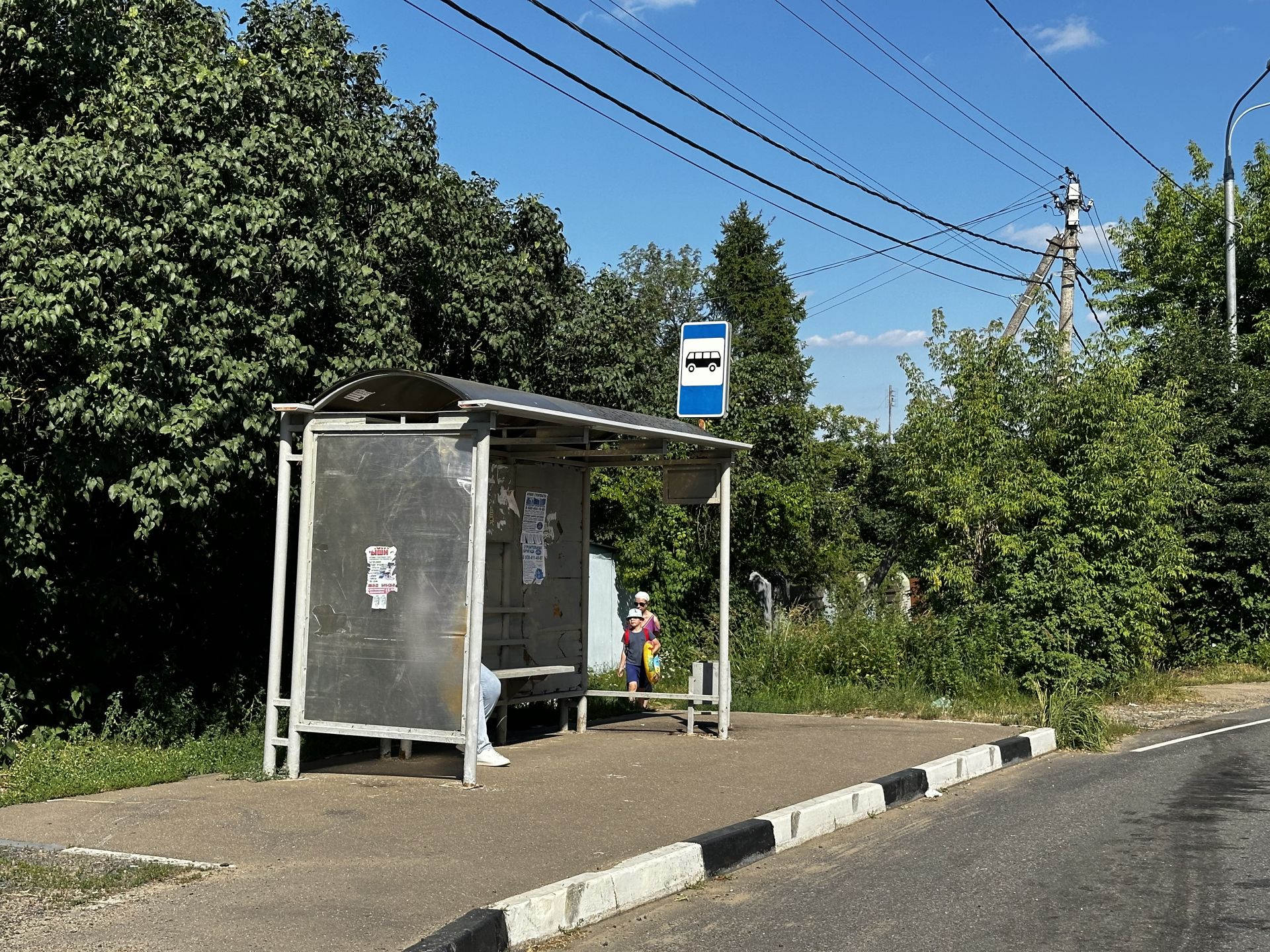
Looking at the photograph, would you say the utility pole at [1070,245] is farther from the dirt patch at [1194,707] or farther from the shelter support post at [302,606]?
the shelter support post at [302,606]

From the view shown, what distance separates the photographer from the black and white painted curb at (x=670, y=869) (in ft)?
17.8

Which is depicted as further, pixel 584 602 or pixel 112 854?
pixel 584 602

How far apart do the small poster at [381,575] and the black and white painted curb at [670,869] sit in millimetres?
3068

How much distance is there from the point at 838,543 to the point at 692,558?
18.8 feet

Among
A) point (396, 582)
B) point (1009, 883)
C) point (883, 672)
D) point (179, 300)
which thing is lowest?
point (1009, 883)

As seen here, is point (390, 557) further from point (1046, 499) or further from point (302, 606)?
point (1046, 499)

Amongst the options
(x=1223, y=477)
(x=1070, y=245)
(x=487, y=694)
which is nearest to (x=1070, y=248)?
(x=1070, y=245)

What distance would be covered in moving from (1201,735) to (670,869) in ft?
31.9

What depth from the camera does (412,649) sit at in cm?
891

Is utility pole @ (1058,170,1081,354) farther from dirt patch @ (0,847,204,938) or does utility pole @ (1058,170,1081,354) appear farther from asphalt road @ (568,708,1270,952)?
dirt patch @ (0,847,204,938)

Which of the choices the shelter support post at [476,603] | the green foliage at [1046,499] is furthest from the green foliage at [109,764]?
the green foliage at [1046,499]

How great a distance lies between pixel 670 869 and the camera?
21.7ft

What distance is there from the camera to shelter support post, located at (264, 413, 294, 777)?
9164mm

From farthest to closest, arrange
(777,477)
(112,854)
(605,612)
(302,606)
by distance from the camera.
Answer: (777,477) → (605,612) → (302,606) → (112,854)
